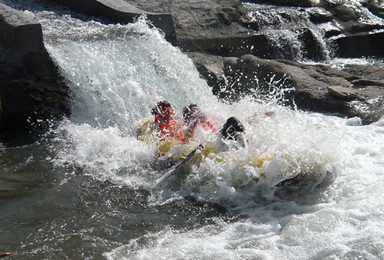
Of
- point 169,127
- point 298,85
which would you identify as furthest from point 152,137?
point 298,85

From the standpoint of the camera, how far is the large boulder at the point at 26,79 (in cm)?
668

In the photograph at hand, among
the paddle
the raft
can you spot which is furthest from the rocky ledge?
the paddle

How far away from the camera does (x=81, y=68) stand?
282 inches

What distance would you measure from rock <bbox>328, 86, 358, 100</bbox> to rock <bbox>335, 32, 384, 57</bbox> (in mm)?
3428

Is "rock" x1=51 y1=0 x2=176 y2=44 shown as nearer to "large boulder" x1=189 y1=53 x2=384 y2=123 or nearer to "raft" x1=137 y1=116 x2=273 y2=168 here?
"large boulder" x1=189 y1=53 x2=384 y2=123

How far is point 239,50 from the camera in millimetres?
9852

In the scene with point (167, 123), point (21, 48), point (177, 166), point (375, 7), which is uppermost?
point (375, 7)

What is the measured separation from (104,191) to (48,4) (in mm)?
5525

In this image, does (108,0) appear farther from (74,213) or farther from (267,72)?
(74,213)

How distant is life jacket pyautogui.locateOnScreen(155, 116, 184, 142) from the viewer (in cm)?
584

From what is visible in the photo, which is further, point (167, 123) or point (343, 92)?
point (343, 92)

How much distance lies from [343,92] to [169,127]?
3.09m

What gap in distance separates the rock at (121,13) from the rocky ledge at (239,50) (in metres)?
0.02

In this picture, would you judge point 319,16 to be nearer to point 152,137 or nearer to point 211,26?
point 211,26
